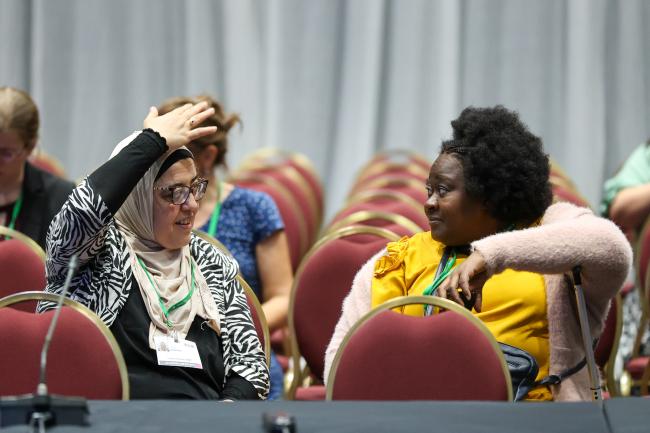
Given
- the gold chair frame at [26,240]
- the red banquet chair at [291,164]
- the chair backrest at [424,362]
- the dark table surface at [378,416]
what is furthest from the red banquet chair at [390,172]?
the dark table surface at [378,416]

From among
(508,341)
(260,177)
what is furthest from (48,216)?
(260,177)

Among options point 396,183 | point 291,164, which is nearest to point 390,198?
point 396,183

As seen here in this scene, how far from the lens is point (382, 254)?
10.1 feet

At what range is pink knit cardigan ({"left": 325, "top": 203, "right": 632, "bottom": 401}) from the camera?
2602 millimetres

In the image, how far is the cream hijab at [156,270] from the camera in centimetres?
276

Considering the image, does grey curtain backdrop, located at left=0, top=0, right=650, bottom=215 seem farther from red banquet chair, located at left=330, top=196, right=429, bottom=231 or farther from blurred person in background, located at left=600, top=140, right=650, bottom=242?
blurred person in background, located at left=600, top=140, right=650, bottom=242

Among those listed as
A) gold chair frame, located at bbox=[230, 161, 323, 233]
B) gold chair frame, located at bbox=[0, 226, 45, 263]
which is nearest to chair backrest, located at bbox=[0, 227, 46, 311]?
gold chair frame, located at bbox=[0, 226, 45, 263]

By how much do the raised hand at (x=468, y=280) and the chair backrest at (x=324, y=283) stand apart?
44.8 inches

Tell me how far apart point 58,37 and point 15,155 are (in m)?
5.27

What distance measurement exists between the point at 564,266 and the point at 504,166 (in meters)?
0.39

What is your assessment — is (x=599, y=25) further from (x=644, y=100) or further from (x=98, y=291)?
(x=98, y=291)

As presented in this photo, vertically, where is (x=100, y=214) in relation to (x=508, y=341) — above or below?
above

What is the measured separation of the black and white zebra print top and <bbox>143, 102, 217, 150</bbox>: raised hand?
0.80 ft

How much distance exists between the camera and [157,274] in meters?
2.85
